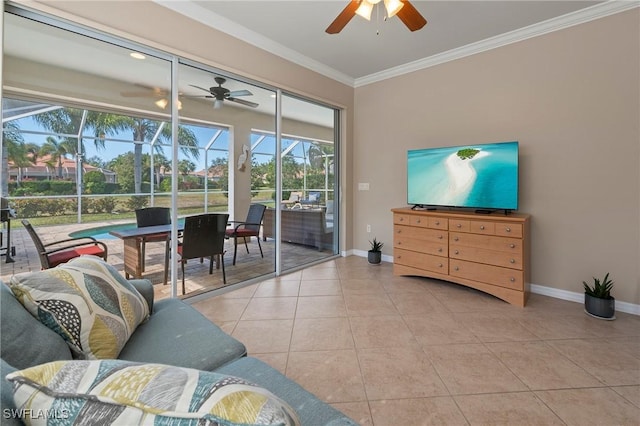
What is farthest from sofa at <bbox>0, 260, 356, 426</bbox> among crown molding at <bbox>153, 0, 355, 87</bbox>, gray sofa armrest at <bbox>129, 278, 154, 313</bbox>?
crown molding at <bbox>153, 0, 355, 87</bbox>

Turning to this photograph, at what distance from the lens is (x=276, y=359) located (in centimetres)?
199

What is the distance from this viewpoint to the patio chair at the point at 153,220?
2.88 m

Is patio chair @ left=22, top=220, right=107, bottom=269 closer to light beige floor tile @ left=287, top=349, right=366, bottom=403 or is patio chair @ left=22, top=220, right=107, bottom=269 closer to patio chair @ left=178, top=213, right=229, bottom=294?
patio chair @ left=178, top=213, right=229, bottom=294

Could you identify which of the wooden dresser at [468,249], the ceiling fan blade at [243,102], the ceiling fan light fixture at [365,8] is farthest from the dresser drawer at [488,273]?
the ceiling fan blade at [243,102]

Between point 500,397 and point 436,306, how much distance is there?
48.3 inches

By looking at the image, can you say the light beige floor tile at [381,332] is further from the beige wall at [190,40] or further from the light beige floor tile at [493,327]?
the beige wall at [190,40]

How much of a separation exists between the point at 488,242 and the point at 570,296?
98 centimetres

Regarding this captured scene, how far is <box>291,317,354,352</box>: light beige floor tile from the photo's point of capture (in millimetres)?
2143

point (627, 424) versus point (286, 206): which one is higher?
point (286, 206)

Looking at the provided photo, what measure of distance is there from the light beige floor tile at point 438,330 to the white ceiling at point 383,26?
9.36 feet

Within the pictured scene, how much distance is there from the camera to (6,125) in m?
2.17

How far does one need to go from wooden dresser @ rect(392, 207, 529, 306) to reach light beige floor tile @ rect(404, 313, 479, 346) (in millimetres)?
700

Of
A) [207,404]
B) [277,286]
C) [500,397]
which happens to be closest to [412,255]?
[277,286]

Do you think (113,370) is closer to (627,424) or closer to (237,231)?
(627,424)
